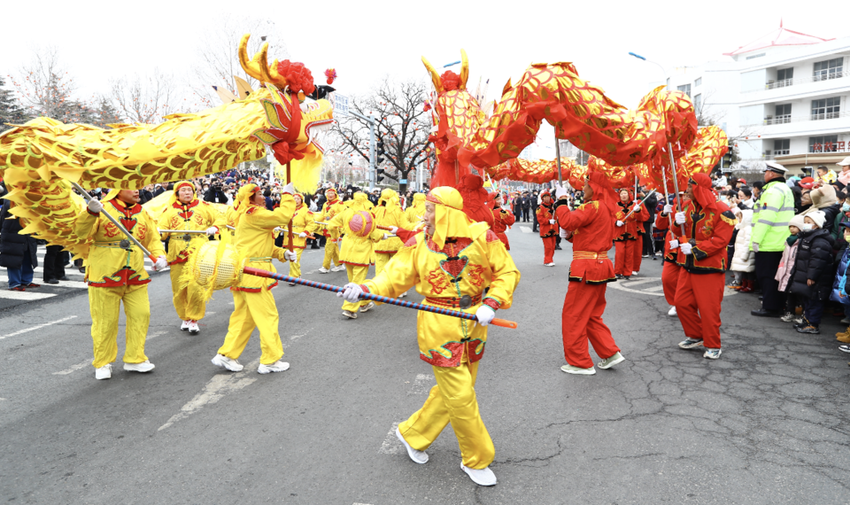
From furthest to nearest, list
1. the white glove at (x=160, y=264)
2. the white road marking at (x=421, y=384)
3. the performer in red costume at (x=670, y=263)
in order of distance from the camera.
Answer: the performer in red costume at (x=670, y=263) → the white glove at (x=160, y=264) → the white road marking at (x=421, y=384)

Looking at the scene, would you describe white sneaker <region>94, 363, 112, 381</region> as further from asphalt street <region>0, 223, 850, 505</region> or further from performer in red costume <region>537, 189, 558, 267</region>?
performer in red costume <region>537, 189, 558, 267</region>

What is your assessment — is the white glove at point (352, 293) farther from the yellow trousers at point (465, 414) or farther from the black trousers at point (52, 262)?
the black trousers at point (52, 262)

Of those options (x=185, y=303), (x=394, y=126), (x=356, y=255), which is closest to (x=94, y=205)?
(x=185, y=303)

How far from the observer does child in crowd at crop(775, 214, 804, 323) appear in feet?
22.1

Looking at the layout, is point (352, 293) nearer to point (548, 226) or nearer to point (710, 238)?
point (710, 238)

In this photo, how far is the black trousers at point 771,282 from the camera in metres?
7.35

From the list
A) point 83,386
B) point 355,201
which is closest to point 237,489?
point 83,386

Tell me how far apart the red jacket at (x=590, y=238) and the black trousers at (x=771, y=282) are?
12.0 ft

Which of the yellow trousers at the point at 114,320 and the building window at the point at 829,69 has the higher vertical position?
the building window at the point at 829,69

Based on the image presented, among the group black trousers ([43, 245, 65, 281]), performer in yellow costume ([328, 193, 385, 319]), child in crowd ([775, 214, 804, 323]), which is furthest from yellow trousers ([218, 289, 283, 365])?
black trousers ([43, 245, 65, 281])

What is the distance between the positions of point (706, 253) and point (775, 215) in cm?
275

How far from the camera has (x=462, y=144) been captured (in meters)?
5.61

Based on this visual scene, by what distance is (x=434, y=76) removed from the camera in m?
6.51

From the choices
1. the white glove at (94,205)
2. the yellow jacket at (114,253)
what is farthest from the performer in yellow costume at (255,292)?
the white glove at (94,205)
